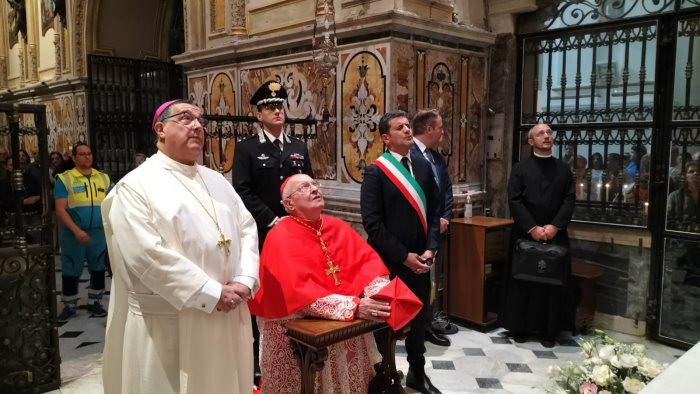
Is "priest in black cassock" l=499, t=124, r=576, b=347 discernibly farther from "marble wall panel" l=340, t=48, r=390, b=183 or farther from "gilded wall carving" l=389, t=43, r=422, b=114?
"marble wall panel" l=340, t=48, r=390, b=183

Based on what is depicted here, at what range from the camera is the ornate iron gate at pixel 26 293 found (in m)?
3.46

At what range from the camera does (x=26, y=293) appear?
3.53 meters

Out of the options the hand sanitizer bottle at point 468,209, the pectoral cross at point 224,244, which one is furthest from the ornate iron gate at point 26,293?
the hand sanitizer bottle at point 468,209

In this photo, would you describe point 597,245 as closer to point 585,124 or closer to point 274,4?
point 585,124

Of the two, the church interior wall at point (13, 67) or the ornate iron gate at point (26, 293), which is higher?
the church interior wall at point (13, 67)

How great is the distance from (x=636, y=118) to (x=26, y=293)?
4.68m

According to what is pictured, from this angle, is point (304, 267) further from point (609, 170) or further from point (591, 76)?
point (591, 76)

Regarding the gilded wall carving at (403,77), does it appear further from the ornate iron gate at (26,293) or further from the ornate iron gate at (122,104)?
the ornate iron gate at (122,104)

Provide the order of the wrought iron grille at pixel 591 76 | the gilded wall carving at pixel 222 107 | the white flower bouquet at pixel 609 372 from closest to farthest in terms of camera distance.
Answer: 1. the white flower bouquet at pixel 609 372
2. the wrought iron grille at pixel 591 76
3. the gilded wall carving at pixel 222 107

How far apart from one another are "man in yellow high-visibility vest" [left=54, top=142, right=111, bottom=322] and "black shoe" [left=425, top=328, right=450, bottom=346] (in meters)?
3.03

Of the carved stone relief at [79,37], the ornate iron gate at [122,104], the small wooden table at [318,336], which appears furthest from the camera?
the carved stone relief at [79,37]

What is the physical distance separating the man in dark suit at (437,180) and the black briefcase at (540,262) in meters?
0.62

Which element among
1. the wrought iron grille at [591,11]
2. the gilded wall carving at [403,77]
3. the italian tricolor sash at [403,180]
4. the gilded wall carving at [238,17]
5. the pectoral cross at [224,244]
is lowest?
the pectoral cross at [224,244]

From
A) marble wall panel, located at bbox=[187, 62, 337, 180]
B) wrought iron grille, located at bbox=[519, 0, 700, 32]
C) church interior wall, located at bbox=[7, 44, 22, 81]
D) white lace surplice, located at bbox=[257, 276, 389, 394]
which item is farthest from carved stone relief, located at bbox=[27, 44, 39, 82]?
white lace surplice, located at bbox=[257, 276, 389, 394]
